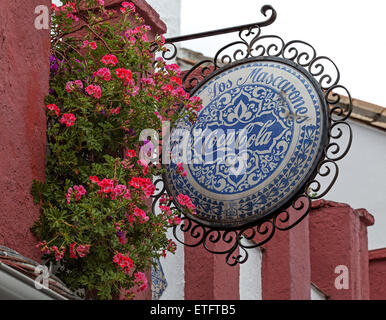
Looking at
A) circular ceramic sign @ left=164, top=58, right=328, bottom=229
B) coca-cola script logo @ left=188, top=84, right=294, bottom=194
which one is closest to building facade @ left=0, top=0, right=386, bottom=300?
circular ceramic sign @ left=164, top=58, right=328, bottom=229

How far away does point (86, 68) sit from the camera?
4.88m

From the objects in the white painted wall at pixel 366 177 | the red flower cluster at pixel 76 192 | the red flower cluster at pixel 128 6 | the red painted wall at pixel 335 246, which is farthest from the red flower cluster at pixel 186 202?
the white painted wall at pixel 366 177

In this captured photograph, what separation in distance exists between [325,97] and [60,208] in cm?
161

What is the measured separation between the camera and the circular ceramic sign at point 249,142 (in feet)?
Answer: 15.9

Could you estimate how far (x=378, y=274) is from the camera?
10055 mm

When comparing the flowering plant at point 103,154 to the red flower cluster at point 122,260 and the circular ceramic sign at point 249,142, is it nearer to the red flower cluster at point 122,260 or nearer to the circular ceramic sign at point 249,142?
the red flower cluster at point 122,260

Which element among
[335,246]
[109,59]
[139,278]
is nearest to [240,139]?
[109,59]

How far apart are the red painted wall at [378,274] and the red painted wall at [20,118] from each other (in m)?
6.17

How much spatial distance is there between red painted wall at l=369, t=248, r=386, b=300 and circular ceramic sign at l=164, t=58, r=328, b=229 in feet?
17.4

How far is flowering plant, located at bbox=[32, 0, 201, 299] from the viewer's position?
14.5 feet

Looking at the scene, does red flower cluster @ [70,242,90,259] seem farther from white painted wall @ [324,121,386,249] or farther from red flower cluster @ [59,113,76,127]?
white painted wall @ [324,121,386,249]
